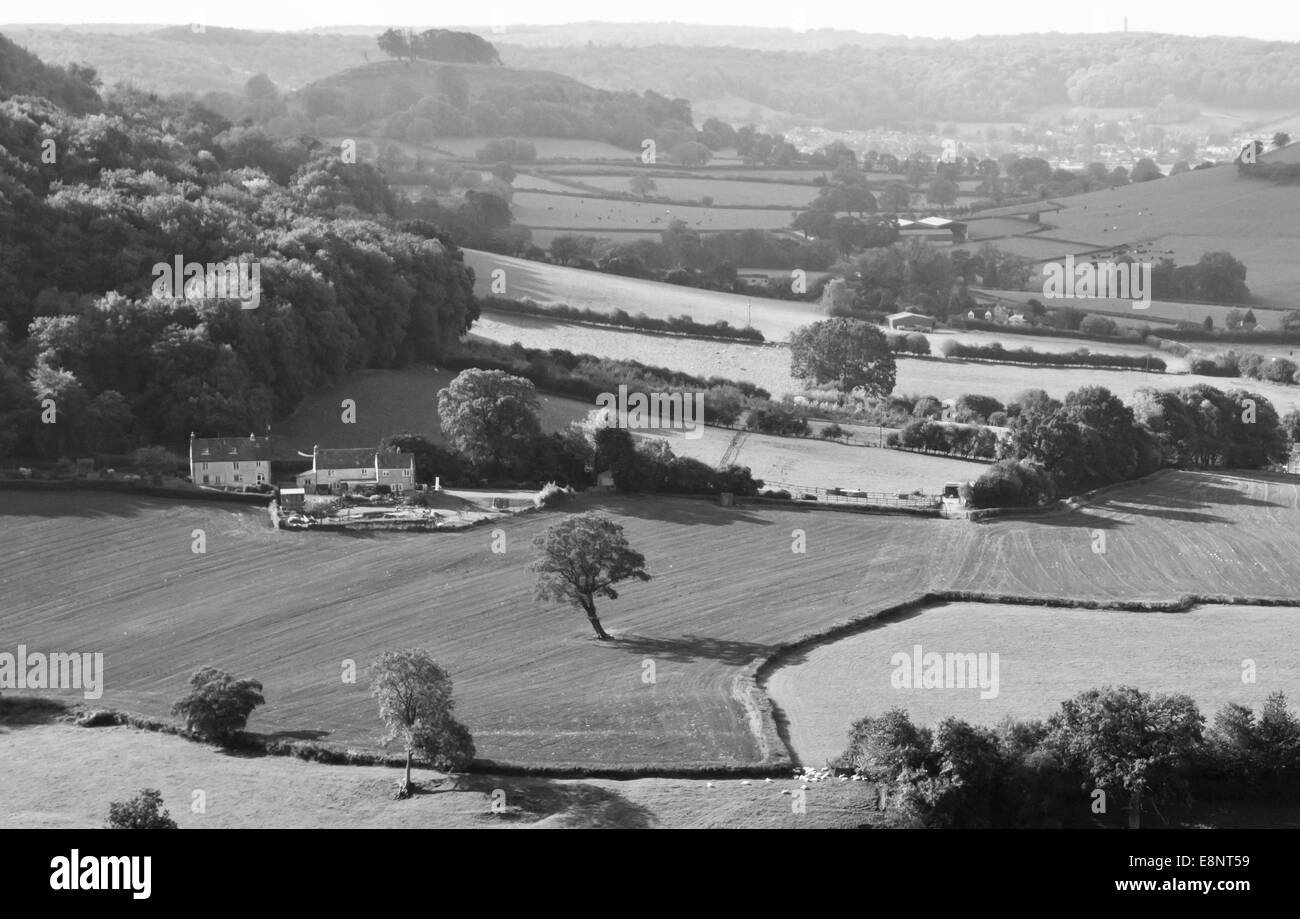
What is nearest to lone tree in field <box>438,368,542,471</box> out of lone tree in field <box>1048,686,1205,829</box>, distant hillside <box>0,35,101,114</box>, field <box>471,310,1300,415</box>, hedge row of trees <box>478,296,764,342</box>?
field <box>471,310,1300,415</box>

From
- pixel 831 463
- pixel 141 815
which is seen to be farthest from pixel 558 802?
pixel 831 463

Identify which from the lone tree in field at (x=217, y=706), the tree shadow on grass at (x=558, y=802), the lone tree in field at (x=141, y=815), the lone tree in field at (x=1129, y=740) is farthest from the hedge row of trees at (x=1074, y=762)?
the lone tree in field at (x=141, y=815)

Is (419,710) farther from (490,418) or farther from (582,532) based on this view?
(490,418)

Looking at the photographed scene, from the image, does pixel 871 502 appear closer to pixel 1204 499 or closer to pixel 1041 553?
pixel 1041 553

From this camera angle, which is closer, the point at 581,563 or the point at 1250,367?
the point at 581,563

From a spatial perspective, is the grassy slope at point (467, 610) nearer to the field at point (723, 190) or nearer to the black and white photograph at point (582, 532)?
the black and white photograph at point (582, 532)

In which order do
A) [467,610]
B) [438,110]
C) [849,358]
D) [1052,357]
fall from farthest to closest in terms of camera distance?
[438,110] → [1052,357] → [849,358] → [467,610]
